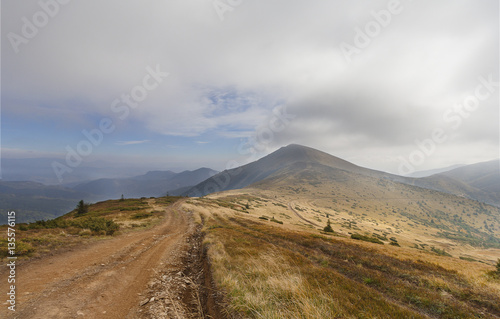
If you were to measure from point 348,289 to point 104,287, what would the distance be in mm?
10558

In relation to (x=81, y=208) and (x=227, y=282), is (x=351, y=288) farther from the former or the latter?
(x=81, y=208)

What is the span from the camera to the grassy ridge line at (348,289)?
6.05 metres

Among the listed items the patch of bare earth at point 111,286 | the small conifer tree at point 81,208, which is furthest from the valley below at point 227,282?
the small conifer tree at point 81,208

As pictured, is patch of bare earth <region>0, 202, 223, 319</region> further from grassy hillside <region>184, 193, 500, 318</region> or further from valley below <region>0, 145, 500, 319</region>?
grassy hillside <region>184, 193, 500, 318</region>

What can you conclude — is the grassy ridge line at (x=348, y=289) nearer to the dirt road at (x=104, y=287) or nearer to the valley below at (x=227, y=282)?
the valley below at (x=227, y=282)

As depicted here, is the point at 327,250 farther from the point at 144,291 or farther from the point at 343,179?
the point at 343,179

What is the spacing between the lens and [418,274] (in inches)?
393

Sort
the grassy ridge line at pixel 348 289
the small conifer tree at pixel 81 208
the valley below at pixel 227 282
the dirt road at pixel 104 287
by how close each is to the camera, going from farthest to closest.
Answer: the small conifer tree at pixel 81 208 → the dirt road at pixel 104 287 → the valley below at pixel 227 282 → the grassy ridge line at pixel 348 289

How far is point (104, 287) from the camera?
328 inches

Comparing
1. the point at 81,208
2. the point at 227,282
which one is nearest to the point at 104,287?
the point at 227,282

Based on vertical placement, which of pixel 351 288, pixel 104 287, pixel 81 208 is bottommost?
pixel 81 208

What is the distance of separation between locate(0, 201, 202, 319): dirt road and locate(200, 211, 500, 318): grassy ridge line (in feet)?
7.04

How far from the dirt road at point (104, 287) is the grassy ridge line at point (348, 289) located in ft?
7.04

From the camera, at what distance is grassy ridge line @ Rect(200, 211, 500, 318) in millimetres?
6055
